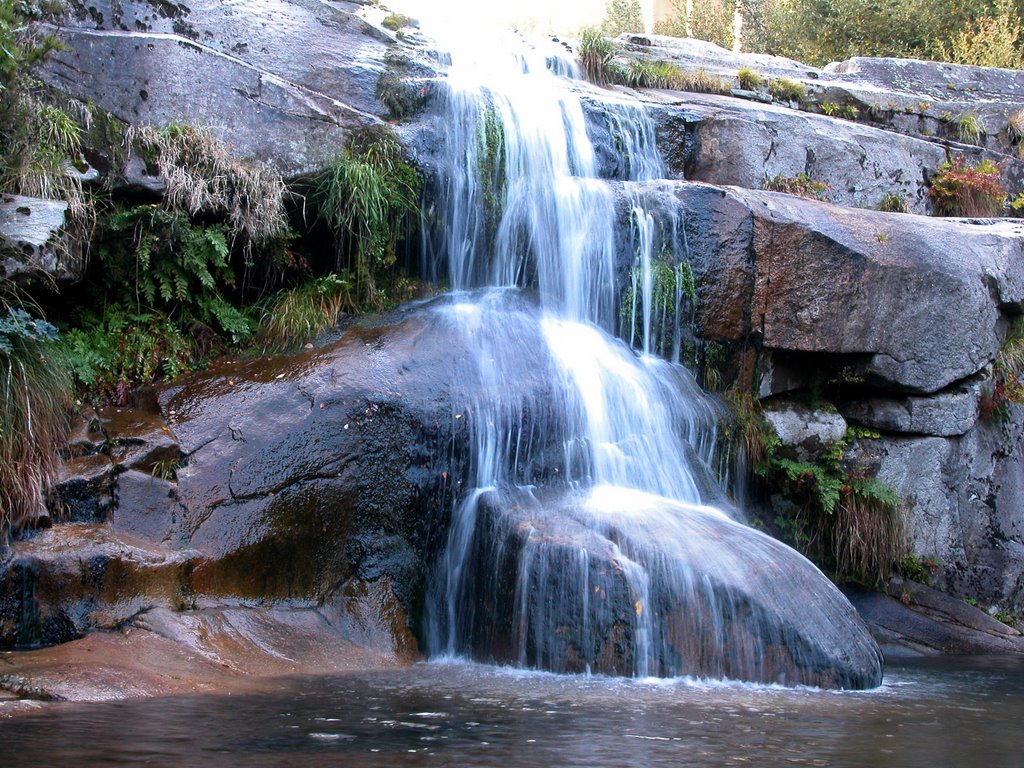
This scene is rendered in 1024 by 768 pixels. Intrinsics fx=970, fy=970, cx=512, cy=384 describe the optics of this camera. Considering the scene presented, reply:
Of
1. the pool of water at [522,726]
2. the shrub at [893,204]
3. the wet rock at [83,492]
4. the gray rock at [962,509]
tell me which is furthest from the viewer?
the shrub at [893,204]

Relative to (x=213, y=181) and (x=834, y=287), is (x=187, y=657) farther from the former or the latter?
(x=834, y=287)

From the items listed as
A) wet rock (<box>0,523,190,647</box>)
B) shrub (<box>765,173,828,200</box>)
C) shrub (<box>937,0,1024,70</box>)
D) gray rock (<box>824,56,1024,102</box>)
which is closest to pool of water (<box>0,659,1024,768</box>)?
wet rock (<box>0,523,190,647</box>)

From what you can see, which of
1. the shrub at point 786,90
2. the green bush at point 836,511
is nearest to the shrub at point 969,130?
the shrub at point 786,90

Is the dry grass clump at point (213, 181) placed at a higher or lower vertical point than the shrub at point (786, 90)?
lower

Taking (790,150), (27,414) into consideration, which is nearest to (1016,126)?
(790,150)

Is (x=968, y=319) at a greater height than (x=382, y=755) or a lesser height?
greater

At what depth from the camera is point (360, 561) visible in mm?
6340

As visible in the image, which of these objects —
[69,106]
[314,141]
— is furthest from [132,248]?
[314,141]

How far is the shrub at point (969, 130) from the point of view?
41.0 feet

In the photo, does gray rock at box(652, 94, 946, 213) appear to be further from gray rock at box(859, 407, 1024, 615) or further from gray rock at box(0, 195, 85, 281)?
gray rock at box(0, 195, 85, 281)

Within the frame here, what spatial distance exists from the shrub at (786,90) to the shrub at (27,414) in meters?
9.43

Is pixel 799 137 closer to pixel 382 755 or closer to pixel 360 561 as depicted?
pixel 360 561

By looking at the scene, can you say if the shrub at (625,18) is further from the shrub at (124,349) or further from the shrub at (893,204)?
the shrub at (124,349)

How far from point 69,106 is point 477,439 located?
Answer: 166 inches
